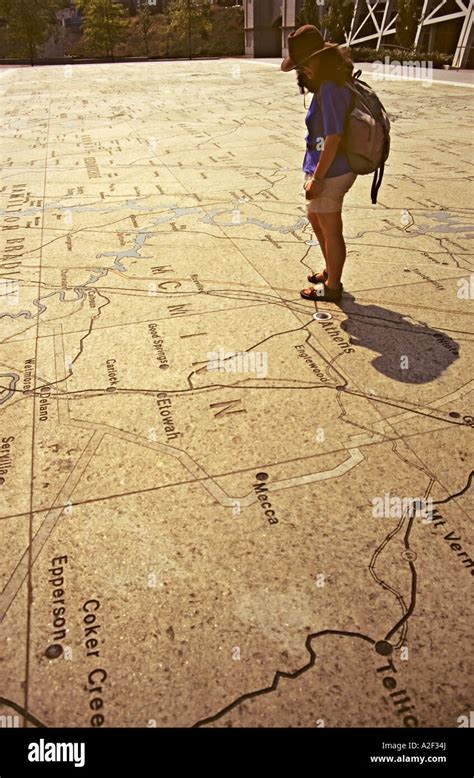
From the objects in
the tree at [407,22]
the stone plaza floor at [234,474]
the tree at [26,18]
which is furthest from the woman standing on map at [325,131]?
the tree at [26,18]

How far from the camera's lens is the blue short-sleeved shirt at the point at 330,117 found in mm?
3533

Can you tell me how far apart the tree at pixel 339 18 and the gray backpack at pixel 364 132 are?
38.4 meters

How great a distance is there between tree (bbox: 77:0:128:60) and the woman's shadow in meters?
62.2

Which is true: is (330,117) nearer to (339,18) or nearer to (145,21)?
(339,18)

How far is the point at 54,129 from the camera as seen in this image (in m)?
12.0

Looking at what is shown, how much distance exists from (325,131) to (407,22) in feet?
103

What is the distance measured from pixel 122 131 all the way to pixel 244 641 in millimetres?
11311

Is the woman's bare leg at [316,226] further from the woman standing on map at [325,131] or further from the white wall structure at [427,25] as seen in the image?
the white wall structure at [427,25]

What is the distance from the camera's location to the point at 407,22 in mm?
29172

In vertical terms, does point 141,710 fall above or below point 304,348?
below
